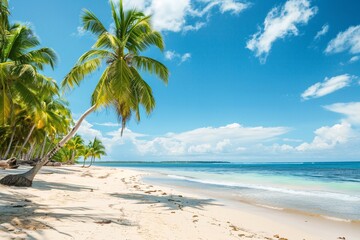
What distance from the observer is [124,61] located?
12.0 metres

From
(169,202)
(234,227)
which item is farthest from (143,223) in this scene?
(169,202)

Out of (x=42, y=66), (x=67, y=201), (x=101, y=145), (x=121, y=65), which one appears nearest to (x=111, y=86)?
(x=121, y=65)

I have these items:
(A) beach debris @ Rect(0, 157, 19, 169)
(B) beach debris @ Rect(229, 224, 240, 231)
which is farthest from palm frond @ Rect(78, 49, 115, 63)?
(B) beach debris @ Rect(229, 224, 240, 231)

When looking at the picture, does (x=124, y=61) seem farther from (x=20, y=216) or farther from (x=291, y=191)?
(x=291, y=191)

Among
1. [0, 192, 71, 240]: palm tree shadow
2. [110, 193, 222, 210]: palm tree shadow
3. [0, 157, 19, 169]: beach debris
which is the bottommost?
[110, 193, 222, 210]: palm tree shadow

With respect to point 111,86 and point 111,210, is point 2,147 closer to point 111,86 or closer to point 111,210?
point 111,86

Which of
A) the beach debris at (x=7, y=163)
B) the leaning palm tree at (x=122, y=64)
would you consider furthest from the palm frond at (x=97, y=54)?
the beach debris at (x=7, y=163)

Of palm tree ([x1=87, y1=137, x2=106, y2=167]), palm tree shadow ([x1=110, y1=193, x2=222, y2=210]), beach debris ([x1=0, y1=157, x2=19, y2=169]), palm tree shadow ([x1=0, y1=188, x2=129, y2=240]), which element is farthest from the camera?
palm tree ([x1=87, y1=137, x2=106, y2=167])

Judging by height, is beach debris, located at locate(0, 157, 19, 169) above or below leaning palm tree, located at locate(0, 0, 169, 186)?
below

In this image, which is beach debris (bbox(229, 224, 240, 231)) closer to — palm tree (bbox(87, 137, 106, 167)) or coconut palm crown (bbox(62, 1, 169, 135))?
coconut palm crown (bbox(62, 1, 169, 135))

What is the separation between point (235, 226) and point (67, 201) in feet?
16.3

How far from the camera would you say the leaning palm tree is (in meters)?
11.7

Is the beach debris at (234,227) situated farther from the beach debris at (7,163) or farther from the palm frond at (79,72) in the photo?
the palm frond at (79,72)

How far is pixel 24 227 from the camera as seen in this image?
5.10m
